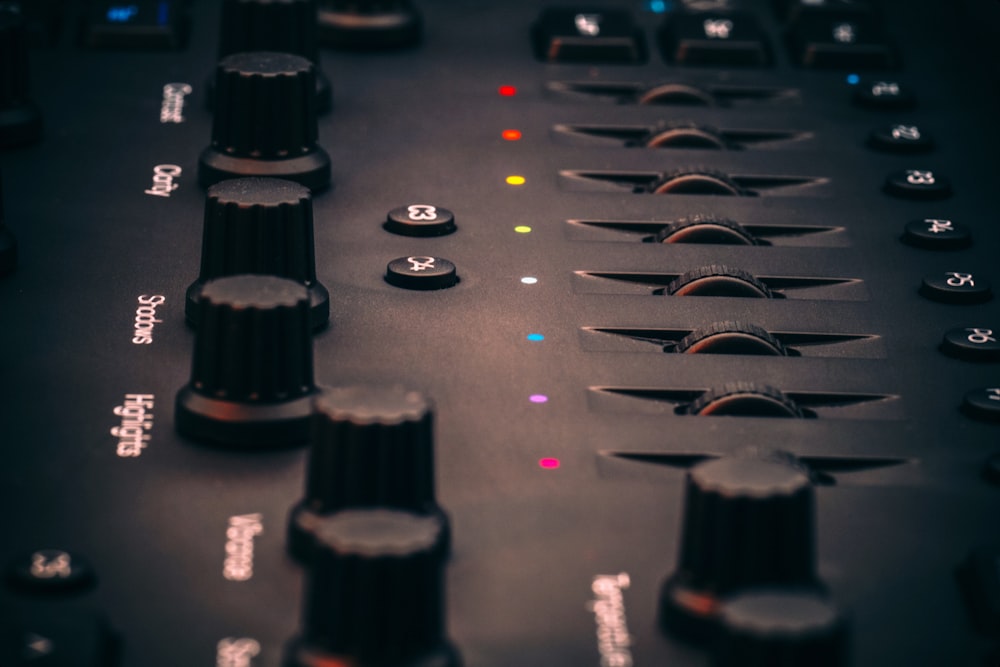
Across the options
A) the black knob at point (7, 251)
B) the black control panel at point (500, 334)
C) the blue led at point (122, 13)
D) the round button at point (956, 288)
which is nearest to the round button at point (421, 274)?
the black control panel at point (500, 334)

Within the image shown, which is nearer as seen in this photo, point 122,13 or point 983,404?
point 983,404

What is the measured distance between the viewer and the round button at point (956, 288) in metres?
1.91

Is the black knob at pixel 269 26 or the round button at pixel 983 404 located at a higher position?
the black knob at pixel 269 26

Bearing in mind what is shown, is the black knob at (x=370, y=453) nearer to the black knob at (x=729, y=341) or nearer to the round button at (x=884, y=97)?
the black knob at (x=729, y=341)

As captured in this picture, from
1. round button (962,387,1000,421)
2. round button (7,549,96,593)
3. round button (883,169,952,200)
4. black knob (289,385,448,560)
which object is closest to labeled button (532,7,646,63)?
round button (883,169,952,200)

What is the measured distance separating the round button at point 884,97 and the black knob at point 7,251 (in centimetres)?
117

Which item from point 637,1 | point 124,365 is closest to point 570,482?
point 124,365

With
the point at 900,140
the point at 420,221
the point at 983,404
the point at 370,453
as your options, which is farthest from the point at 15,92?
the point at 983,404

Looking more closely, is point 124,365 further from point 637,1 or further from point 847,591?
point 637,1

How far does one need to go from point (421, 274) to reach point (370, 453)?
54cm

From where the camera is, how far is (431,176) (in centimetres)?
217

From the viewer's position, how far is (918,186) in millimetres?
2160

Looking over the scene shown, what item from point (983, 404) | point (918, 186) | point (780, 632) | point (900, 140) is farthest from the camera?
point (900, 140)

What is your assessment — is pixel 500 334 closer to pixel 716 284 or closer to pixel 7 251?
pixel 716 284
